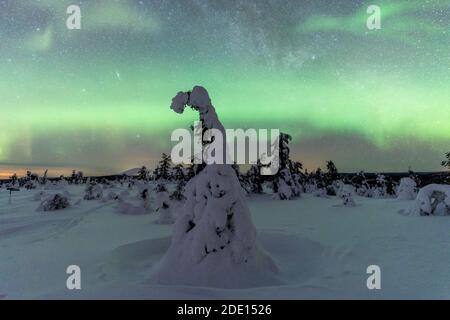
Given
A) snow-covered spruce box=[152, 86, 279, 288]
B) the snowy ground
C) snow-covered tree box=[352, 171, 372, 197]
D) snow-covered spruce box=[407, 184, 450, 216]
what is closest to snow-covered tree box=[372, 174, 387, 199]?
snow-covered tree box=[352, 171, 372, 197]

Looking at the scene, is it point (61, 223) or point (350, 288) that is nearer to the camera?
point (350, 288)

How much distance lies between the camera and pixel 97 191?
31.7 meters

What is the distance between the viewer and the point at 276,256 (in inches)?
446

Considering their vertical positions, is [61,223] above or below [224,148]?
below

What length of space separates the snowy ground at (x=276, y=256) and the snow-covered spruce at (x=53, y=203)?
3.43m

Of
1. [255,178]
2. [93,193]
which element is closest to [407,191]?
[255,178]

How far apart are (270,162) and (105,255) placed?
28.7 meters

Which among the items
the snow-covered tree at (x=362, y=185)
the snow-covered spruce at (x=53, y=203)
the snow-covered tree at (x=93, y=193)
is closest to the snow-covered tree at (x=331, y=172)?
the snow-covered tree at (x=362, y=185)

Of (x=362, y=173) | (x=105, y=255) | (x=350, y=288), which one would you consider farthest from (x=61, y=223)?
(x=362, y=173)

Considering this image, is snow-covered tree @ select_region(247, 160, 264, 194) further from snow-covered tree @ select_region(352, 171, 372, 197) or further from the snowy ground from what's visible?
the snowy ground

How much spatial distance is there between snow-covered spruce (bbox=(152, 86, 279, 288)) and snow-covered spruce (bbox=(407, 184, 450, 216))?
11317 mm

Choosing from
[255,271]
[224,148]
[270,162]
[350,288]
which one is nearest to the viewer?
[350,288]

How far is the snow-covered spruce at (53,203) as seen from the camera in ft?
69.9
